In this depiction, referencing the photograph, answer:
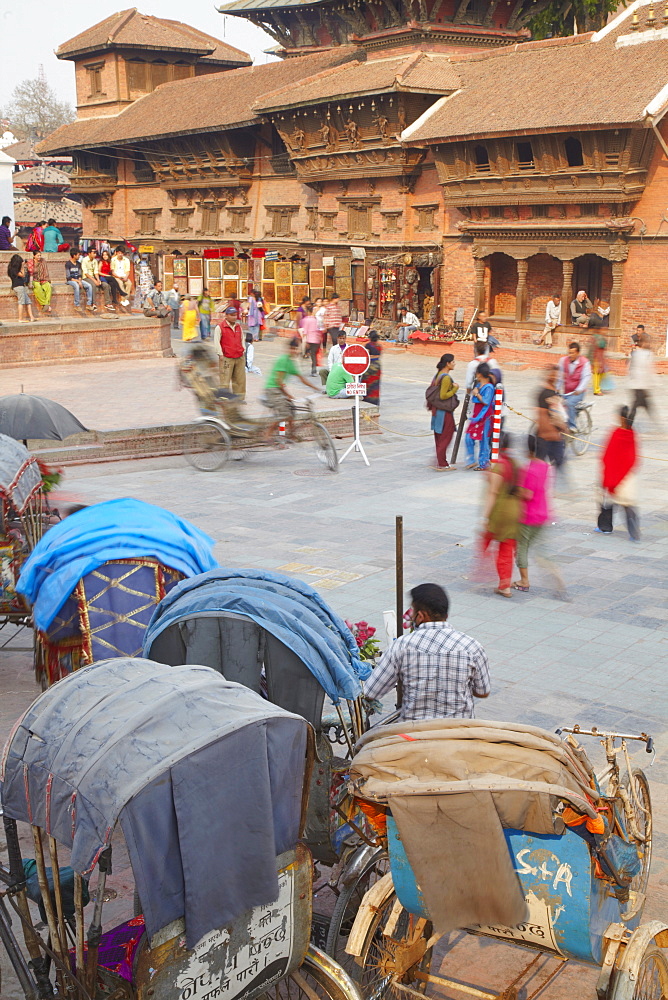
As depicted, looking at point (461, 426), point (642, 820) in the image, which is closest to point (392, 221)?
point (461, 426)

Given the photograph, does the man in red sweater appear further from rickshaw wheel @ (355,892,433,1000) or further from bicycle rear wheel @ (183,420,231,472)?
rickshaw wheel @ (355,892,433,1000)

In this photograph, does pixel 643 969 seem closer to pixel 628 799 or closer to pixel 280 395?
pixel 628 799

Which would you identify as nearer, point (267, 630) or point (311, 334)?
point (267, 630)

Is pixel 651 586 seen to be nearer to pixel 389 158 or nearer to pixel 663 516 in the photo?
pixel 663 516

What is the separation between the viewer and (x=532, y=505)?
1051 centimetres

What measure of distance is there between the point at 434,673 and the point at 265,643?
90cm

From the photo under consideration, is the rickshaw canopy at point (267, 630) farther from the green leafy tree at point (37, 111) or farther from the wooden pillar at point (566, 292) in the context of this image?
the green leafy tree at point (37, 111)

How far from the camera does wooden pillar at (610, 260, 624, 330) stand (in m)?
29.3

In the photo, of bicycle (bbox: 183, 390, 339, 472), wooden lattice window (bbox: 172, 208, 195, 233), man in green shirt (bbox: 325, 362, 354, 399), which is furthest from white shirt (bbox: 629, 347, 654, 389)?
wooden lattice window (bbox: 172, 208, 195, 233)

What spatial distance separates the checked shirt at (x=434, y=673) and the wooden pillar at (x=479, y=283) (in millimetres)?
28725

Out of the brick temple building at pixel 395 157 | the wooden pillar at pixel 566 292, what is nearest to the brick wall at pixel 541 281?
the brick temple building at pixel 395 157

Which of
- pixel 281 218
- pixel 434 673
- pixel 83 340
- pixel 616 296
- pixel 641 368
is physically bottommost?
pixel 434 673

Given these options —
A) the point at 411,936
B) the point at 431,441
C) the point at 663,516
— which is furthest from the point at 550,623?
the point at 431,441

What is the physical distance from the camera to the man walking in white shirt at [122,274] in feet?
116
